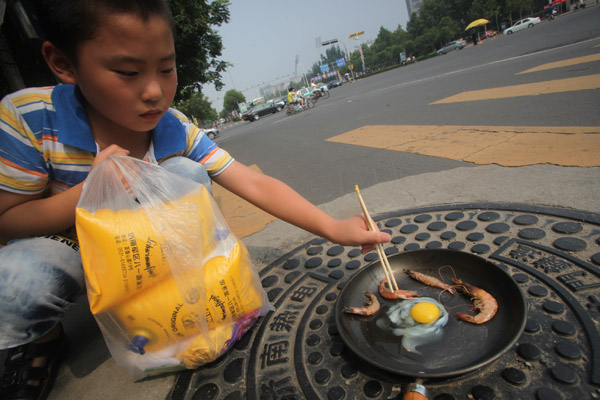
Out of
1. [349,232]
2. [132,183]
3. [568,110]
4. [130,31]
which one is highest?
[130,31]

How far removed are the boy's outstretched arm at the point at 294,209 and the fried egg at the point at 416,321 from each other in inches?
11.3

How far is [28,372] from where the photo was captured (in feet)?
4.83

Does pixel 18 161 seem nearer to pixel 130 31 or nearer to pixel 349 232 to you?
pixel 130 31

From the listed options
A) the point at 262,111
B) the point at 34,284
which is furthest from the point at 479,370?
the point at 262,111

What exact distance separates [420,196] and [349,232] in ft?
4.44

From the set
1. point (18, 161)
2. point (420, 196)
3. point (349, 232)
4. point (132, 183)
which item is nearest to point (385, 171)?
point (420, 196)

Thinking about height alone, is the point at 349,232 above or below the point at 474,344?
above

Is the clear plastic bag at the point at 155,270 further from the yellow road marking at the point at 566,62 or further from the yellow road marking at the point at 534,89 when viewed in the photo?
the yellow road marking at the point at 566,62

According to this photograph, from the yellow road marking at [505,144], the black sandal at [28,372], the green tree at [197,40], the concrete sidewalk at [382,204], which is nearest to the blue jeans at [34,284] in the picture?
the black sandal at [28,372]

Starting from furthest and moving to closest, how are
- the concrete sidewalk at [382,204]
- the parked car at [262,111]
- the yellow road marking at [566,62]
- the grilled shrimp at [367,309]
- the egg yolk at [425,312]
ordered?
the parked car at [262,111], the yellow road marking at [566,62], the concrete sidewalk at [382,204], the grilled shrimp at [367,309], the egg yolk at [425,312]

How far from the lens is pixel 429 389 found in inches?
41.1

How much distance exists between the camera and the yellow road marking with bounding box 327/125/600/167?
8.42ft

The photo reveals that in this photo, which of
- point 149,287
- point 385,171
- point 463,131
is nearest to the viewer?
point 149,287

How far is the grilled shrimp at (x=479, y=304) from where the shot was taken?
1178 mm
